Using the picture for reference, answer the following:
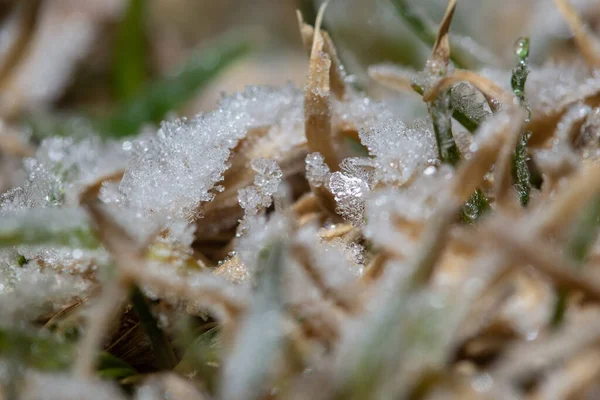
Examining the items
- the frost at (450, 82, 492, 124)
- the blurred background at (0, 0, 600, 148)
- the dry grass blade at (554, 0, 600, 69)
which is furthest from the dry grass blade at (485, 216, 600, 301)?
the blurred background at (0, 0, 600, 148)

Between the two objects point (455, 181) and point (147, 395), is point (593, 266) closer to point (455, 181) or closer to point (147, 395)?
point (455, 181)

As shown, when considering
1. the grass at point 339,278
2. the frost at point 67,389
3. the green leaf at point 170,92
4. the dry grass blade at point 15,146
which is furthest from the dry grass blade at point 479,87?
the green leaf at point 170,92

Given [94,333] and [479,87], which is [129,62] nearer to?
[479,87]

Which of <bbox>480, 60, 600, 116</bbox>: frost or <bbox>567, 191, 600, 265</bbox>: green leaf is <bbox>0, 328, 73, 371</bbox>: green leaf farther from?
<bbox>480, 60, 600, 116</bbox>: frost

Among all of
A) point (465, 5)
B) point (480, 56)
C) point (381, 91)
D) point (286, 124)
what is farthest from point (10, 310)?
point (465, 5)

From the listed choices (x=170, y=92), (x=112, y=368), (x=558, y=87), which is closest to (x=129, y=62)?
(x=170, y=92)

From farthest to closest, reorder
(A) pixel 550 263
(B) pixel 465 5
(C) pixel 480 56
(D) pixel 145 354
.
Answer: (B) pixel 465 5, (C) pixel 480 56, (D) pixel 145 354, (A) pixel 550 263

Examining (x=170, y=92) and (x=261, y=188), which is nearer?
(x=261, y=188)
